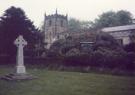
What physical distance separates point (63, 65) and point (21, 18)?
43.3 feet

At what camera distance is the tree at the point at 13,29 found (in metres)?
36.2

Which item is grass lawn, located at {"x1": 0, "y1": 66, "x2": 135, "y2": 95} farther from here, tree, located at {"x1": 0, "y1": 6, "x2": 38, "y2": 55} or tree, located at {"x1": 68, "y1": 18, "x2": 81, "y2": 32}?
tree, located at {"x1": 68, "y1": 18, "x2": 81, "y2": 32}

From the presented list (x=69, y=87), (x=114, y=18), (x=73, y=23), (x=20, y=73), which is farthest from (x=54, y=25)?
(x=69, y=87)

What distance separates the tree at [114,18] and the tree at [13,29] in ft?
92.6

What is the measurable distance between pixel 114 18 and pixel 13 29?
3295 cm

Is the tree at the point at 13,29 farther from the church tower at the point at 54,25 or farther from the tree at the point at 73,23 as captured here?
the tree at the point at 73,23

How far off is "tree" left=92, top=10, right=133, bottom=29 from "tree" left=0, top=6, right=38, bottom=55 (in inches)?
1111

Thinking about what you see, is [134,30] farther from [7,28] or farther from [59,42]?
[7,28]

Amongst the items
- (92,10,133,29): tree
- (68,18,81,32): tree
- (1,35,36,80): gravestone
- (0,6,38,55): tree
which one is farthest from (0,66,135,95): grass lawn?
(68,18,81,32): tree

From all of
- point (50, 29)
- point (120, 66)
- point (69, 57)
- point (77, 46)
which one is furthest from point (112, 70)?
point (50, 29)

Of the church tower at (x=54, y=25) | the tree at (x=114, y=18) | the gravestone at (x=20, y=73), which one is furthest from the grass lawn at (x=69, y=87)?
the church tower at (x=54, y=25)

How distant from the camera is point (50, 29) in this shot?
65.2m

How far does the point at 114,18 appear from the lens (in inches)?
2453

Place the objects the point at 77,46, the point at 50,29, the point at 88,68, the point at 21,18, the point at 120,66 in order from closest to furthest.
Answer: the point at 120,66, the point at 88,68, the point at 77,46, the point at 21,18, the point at 50,29
